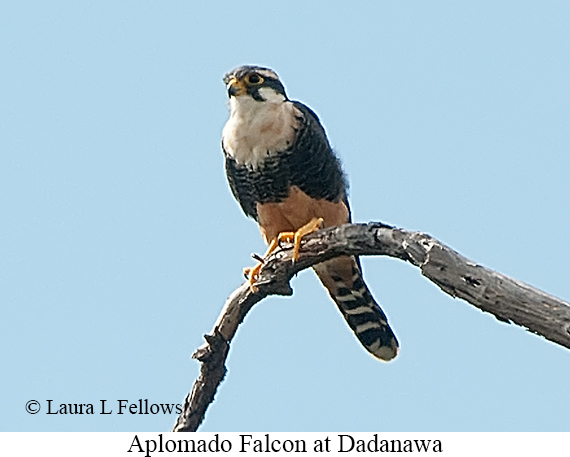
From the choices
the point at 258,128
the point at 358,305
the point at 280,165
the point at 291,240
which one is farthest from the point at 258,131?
the point at 358,305

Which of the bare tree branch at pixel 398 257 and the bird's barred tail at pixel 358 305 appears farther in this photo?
the bird's barred tail at pixel 358 305

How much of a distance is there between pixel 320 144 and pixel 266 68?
0.59 metres

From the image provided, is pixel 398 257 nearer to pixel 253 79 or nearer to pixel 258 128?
Result: pixel 258 128

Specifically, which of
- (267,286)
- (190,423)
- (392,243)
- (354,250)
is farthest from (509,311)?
(190,423)

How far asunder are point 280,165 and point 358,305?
1.13 meters

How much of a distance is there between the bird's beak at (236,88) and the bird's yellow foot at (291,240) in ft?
2.92

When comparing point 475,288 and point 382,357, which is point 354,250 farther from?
point 382,357

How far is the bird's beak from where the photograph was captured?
553 centimetres

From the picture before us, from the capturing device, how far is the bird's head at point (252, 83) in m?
5.54

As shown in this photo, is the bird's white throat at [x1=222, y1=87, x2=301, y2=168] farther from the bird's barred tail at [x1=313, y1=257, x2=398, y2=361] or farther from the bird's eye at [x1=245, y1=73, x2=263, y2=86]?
the bird's barred tail at [x1=313, y1=257, x2=398, y2=361]

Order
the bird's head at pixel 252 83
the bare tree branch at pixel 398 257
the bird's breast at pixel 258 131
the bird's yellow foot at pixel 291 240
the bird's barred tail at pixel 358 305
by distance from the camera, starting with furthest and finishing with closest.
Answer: the bird's barred tail at pixel 358 305 → the bird's head at pixel 252 83 → the bird's breast at pixel 258 131 → the bird's yellow foot at pixel 291 240 → the bare tree branch at pixel 398 257

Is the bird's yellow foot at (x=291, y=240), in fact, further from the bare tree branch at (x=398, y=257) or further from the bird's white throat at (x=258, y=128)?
the bird's white throat at (x=258, y=128)

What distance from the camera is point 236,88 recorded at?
218 inches

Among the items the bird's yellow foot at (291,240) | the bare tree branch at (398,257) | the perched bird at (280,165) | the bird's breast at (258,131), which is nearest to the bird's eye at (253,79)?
the perched bird at (280,165)
